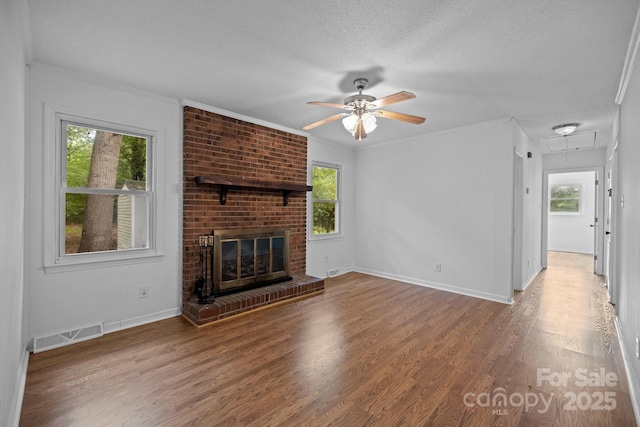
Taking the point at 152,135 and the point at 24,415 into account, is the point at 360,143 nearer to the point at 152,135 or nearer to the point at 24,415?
the point at 152,135

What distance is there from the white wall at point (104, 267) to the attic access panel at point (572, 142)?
570cm

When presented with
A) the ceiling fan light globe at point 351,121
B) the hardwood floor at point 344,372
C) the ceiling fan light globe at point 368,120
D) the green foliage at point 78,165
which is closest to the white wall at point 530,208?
the hardwood floor at point 344,372

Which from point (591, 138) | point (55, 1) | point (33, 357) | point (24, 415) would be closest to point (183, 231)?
point (33, 357)

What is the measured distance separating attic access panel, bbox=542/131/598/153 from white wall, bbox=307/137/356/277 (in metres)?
3.30

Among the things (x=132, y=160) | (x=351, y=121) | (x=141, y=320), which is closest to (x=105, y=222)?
(x=132, y=160)

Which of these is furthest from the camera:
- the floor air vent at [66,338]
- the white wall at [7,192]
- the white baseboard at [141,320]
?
the white baseboard at [141,320]

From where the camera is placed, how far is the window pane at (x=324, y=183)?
533cm

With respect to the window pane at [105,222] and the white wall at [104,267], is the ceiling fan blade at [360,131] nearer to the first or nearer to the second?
the white wall at [104,267]

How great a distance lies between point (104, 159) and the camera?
3.08 metres

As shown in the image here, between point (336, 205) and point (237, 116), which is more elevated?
point (237, 116)

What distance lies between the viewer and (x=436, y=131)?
185 inches

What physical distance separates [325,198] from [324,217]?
1.14 feet

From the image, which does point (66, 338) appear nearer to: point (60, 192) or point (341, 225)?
point (60, 192)

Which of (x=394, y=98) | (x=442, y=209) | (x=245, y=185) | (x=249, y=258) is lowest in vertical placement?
(x=249, y=258)
